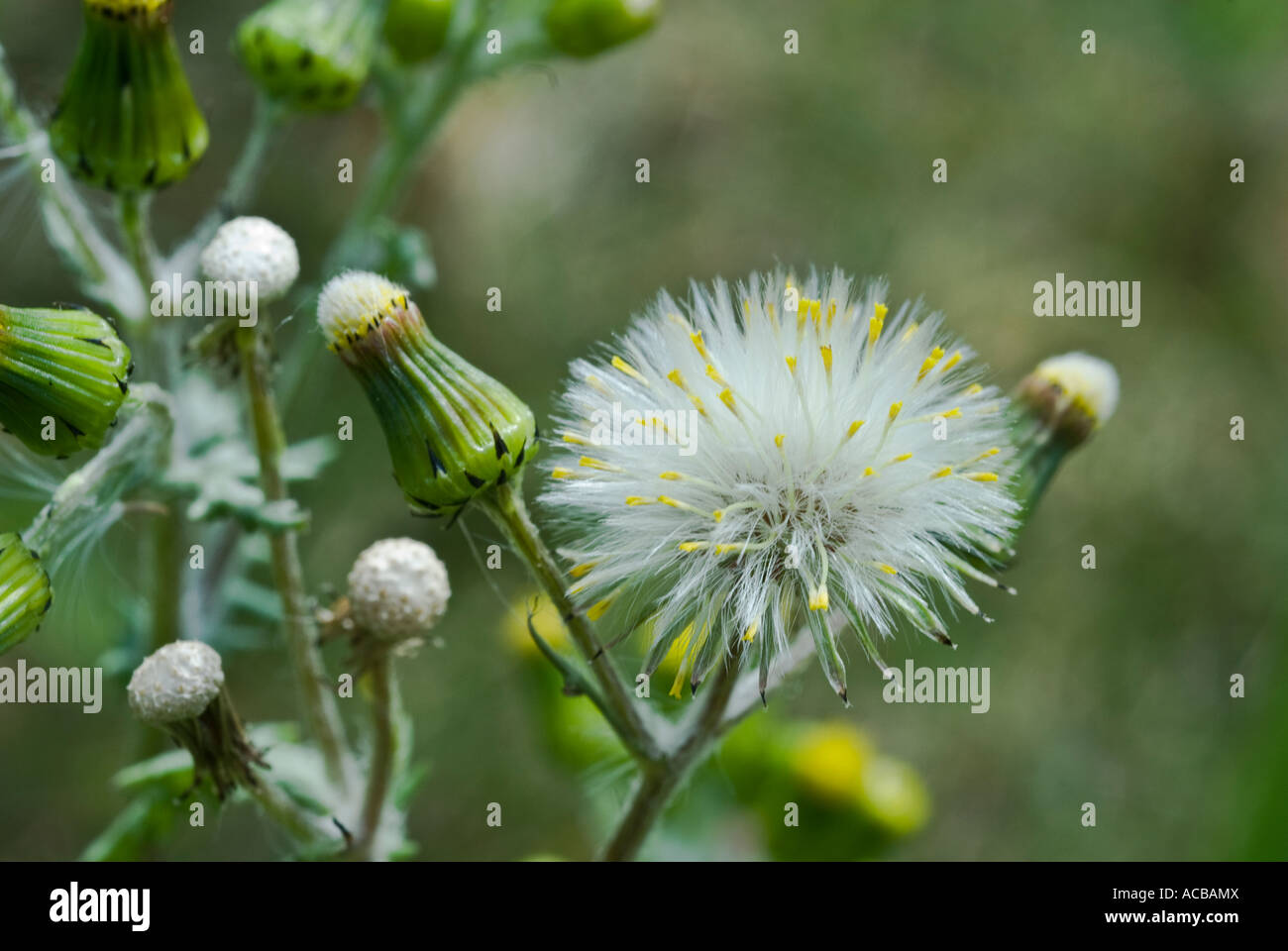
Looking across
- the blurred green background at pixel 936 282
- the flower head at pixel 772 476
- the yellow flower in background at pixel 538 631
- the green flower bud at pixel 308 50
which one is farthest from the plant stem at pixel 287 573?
the blurred green background at pixel 936 282

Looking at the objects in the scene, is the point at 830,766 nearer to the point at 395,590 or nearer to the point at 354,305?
the point at 395,590

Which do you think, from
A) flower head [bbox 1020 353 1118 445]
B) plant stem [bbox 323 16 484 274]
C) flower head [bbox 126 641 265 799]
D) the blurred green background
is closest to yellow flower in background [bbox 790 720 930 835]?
the blurred green background

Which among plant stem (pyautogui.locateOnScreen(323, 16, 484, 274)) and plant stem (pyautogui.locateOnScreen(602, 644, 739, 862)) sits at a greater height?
plant stem (pyautogui.locateOnScreen(323, 16, 484, 274))

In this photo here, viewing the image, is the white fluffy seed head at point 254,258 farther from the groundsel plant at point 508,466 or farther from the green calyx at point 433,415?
the green calyx at point 433,415

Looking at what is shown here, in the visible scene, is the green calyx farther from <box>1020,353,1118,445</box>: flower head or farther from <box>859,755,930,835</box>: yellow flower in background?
<box>859,755,930,835</box>: yellow flower in background

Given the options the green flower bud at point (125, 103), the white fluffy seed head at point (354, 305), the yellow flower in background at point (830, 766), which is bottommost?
the yellow flower in background at point (830, 766)
